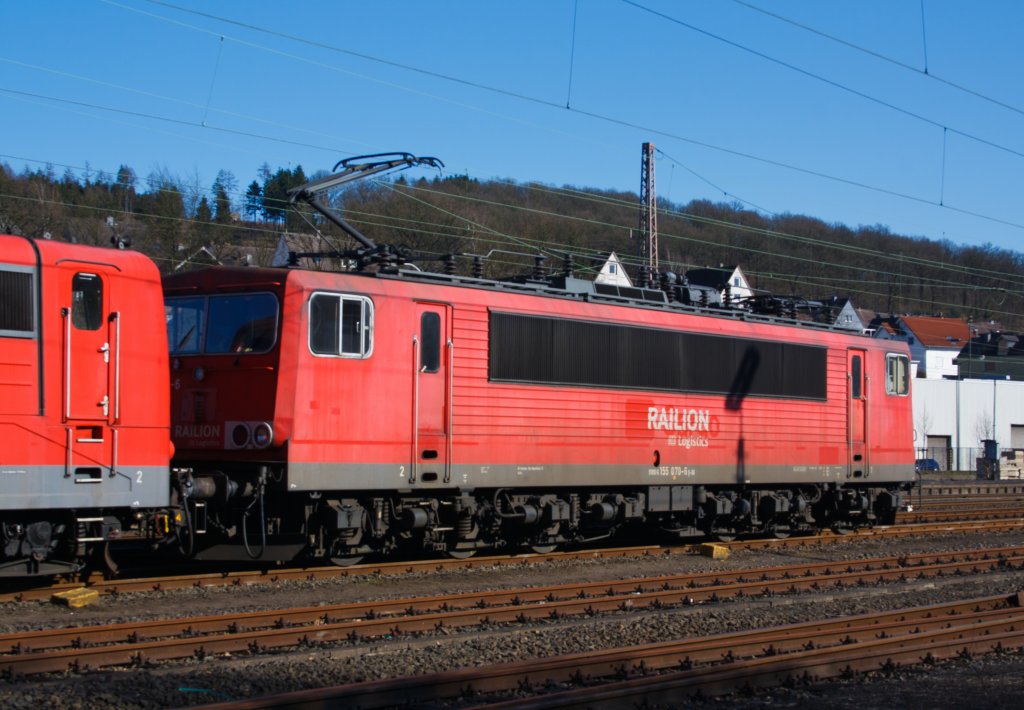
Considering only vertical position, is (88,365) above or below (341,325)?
below

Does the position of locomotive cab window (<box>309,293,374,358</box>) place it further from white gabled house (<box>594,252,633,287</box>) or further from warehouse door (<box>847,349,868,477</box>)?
warehouse door (<box>847,349,868,477</box>)

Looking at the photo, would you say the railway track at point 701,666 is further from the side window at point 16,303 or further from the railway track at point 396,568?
the side window at point 16,303

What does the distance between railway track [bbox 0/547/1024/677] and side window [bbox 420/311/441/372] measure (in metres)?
3.46

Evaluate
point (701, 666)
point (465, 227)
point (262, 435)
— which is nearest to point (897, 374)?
point (262, 435)

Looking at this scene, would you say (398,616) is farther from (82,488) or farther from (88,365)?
(88,365)

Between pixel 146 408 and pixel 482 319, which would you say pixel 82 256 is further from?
pixel 482 319

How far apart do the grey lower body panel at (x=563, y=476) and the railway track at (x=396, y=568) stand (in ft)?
3.59

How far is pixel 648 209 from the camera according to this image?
1539 inches

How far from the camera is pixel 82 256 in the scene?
1178 cm

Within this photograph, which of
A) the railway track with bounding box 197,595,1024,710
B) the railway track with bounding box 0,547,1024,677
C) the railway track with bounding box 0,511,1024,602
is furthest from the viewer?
the railway track with bounding box 0,511,1024,602

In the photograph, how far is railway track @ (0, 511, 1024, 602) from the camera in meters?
12.5

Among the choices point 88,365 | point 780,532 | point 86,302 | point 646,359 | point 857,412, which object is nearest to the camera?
point 88,365

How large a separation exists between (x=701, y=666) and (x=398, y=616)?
3.38m

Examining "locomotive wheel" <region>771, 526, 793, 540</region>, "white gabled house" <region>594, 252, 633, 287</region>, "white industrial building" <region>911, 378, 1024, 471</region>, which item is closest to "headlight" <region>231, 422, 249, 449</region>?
"white gabled house" <region>594, 252, 633, 287</region>
